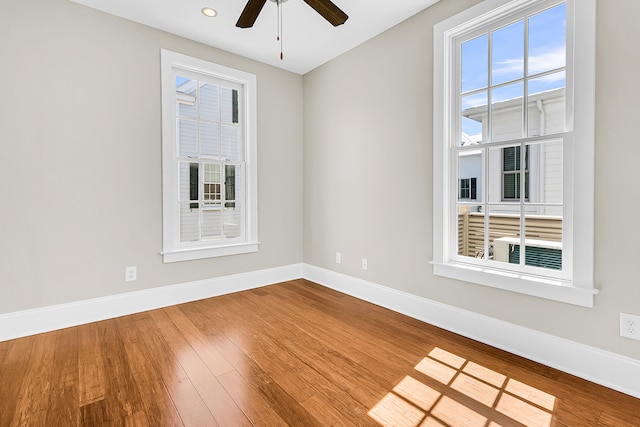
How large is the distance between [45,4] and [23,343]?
2764 mm

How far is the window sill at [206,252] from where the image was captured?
323 centimetres

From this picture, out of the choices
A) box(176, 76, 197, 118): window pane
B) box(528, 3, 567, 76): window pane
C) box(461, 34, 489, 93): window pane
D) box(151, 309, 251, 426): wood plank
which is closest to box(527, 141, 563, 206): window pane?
box(528, 3, 567, 76): window pane

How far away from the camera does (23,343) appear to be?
7.84 ft

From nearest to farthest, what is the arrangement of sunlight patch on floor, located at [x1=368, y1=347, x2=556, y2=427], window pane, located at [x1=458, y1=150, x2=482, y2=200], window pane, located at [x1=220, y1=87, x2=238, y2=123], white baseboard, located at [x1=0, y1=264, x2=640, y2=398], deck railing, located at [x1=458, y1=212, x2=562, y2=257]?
sunlight patch on floor, located at [x1=368, y1=347, x2=556, y2=427] → white baseboard, located at [x1=0, y1=264, x2=640, y2=398] → deck railing, located at [x1=458, y1=212, x2=562, y2=257] → window pane, located at [x1=458, y1=150, x2=482, y2=200] → window pane, located at [x1=220, y1=87, x2=238, y2=123]

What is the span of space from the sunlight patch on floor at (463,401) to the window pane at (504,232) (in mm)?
891

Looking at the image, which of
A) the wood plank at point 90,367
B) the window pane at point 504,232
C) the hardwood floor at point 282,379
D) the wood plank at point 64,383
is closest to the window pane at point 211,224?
the hardwood floor at point 282,379

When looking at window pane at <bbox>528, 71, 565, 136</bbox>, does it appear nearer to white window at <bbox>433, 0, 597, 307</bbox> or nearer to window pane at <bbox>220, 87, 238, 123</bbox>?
white window at <bbox>433, 0, 597, 307</bbox>

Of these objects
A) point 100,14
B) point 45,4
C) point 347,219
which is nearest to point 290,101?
point 347,219

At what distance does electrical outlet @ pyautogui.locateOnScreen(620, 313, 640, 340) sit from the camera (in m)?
1.78

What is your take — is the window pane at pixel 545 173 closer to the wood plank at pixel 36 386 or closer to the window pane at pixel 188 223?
the window pane at pixel 188 223

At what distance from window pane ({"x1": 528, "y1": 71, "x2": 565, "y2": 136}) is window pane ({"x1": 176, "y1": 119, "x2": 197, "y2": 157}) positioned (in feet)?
10.4

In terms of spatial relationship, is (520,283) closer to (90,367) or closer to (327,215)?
(327,215)

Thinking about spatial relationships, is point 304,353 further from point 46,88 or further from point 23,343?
point 46,88

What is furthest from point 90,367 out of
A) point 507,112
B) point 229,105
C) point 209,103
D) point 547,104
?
point 547,104
